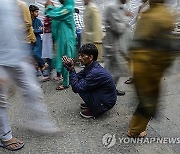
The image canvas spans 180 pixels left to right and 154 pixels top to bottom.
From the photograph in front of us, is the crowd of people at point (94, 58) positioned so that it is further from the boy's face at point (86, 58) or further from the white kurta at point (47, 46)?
the white kurta at point (47, 46)

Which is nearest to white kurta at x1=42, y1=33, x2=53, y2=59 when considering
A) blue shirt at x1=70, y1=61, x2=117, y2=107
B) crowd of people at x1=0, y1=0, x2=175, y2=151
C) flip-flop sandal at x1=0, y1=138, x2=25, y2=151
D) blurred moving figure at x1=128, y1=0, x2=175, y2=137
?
crowd of people at x1=0, y1=0, x2=175, y2=151

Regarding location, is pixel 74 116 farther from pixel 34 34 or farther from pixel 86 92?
pixel 34 34

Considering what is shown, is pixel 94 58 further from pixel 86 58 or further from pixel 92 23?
pixel 92 23

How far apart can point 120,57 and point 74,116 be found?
120 centimetres

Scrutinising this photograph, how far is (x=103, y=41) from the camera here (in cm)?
464

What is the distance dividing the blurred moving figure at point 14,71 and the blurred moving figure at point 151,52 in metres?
1.03

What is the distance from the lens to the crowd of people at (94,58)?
269cm

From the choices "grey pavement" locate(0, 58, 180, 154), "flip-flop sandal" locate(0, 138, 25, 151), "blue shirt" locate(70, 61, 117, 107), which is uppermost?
"blue shirt" locate(70, 61, 117, 107)

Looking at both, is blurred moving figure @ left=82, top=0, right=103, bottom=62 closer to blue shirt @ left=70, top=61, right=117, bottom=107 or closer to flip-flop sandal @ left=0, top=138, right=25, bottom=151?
blue shirt @ left=70, top=61, right=117, bottom=107

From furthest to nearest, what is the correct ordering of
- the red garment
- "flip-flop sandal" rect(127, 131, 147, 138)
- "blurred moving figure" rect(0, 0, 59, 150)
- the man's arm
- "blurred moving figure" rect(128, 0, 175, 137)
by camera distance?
the red garment → the man's arm → "flip-flop sandal" rect(127, 131, 147, 138) → "blurred moving figure" rect(0, 0, 59, 150) → "blurred moving figure" rect(128, 0, 175, 137)

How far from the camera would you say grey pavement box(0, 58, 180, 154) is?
→ 3154 mm

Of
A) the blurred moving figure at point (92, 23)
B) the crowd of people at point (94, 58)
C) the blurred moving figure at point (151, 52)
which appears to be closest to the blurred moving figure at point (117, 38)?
the crowd of people at point (94, 58)

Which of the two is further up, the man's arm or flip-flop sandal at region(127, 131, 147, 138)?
the man's arm

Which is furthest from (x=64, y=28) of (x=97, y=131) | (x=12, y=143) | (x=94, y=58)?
(x=12, y=143)
